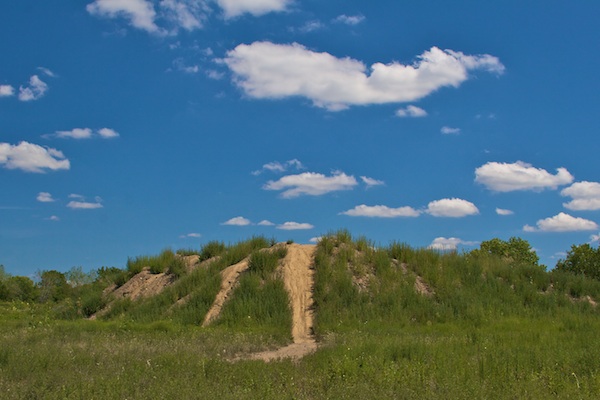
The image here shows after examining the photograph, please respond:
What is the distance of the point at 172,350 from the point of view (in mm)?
13859

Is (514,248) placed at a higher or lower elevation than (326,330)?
higher

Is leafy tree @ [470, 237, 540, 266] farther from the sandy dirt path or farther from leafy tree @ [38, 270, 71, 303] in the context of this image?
leafy tree @ [38, 270, 71, 303]

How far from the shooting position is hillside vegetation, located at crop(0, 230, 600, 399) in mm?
9963

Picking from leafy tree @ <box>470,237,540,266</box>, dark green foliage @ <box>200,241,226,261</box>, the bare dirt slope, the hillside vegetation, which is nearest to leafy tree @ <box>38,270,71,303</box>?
the hillside vegetation

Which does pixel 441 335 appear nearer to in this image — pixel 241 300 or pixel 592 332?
pixel 592 332

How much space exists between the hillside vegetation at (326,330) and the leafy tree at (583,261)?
20958 mm

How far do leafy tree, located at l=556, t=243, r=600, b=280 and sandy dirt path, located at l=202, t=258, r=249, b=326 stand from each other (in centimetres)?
3036

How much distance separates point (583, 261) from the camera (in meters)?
43.8

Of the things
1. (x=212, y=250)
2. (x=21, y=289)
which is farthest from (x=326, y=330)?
(x=21, y=289)

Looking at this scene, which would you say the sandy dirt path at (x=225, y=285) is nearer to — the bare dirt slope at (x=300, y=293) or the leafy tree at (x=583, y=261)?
→ the bare dirt slope at (x=300, y=293)

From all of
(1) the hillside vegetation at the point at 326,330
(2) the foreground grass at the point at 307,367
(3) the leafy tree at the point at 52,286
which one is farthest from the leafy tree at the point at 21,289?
(2) the foreground grass at the point at 307,367

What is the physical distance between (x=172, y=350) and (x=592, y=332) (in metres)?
12.4

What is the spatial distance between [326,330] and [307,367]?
6.29 meters

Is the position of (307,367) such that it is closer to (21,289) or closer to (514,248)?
(514,248)
